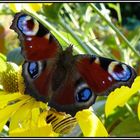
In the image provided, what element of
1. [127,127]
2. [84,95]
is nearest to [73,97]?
[84,95]

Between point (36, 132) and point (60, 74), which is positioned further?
point (60, 74)

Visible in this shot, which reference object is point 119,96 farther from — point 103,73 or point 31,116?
point 31,116

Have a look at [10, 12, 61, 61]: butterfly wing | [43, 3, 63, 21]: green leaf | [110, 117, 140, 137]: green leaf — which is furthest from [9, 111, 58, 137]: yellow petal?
[43, 3, 63, 21]: green leaf

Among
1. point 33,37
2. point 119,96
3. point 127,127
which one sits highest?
point 33,37

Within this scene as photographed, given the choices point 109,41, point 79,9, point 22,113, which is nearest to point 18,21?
point 22,113

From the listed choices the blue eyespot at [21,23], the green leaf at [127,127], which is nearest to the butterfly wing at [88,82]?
the blue eyespot at [21,23]

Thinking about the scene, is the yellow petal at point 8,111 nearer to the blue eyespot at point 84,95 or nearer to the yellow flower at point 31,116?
the yellow flower at point 31,116

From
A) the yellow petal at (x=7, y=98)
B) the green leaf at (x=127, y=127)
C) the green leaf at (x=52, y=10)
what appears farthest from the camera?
the green leaf at (x=52, y=10)

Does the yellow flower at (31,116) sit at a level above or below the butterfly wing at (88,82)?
below
